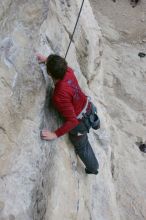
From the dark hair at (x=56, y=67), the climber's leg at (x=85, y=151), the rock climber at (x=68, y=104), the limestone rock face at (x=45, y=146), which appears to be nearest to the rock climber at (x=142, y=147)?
the limestone rock face at (x=45, y=146)

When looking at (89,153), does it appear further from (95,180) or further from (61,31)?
(61,31)

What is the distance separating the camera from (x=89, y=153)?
421 centimetres

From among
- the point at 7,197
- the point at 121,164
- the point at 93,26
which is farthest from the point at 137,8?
the point at 7,197

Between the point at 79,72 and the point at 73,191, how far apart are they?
65.6 inches

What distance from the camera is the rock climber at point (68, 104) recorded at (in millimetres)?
3463

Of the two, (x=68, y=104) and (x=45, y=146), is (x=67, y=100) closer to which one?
(x=68, y=104)

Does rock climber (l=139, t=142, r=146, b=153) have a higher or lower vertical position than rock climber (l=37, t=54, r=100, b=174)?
lower

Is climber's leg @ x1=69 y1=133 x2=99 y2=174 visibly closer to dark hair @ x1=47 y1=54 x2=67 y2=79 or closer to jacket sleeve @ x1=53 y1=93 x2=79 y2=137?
jacket sleeve @ x1=53 y1=93 x2=79 y2=137

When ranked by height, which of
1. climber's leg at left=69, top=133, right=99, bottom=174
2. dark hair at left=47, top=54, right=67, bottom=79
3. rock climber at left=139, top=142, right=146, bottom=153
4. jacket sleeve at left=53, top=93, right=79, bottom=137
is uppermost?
dark hair at left=47, top=54, right=67, bottom=79

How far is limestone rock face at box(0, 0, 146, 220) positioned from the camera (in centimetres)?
316

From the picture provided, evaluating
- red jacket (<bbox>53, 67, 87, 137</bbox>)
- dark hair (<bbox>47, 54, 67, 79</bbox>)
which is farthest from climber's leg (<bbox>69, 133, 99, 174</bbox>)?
dark hair (<bbox>47, 54, 67, 79</bbox>)

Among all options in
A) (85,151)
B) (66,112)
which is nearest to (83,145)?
(85,151)

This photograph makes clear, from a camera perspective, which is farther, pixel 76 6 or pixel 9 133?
pixel 76 6

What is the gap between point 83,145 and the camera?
13.5 feet
